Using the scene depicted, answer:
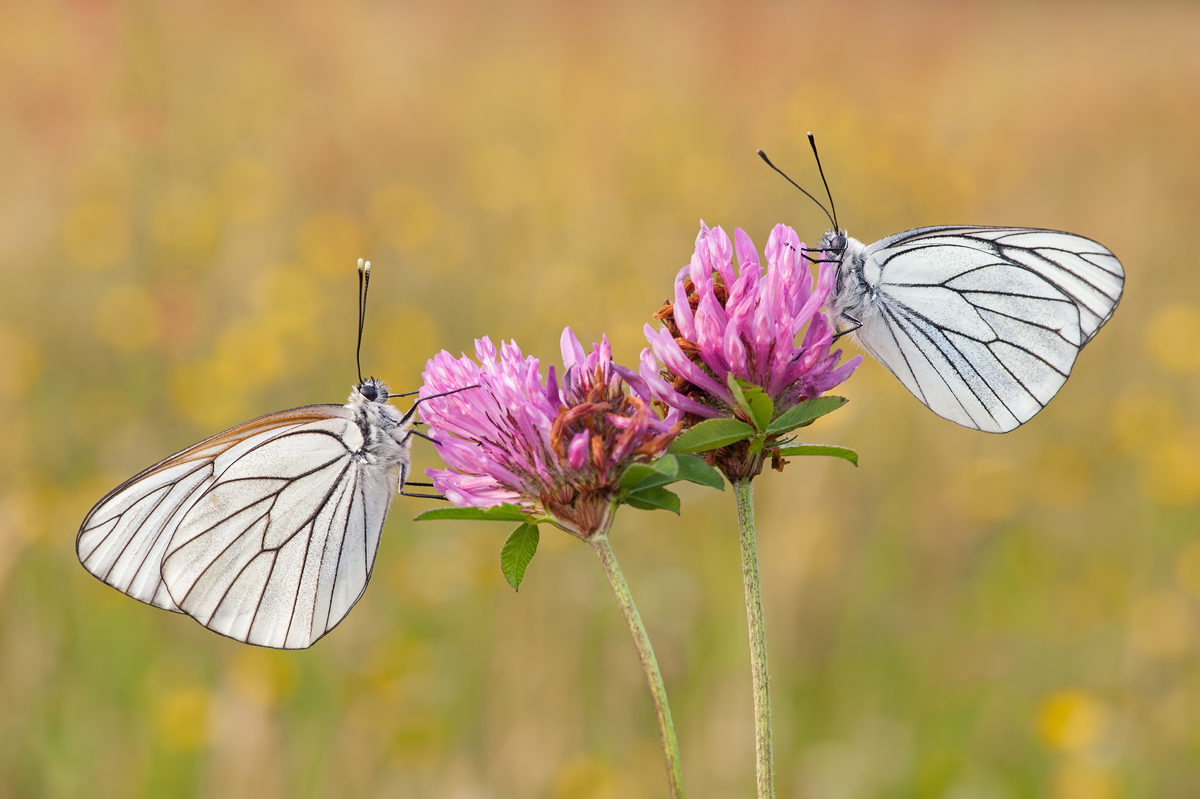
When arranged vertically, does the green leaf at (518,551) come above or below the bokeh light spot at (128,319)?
below

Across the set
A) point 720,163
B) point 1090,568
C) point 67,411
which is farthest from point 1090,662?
point 67,411

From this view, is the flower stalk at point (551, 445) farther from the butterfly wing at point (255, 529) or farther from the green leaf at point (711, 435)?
the butterfly wing at point (255, 529)

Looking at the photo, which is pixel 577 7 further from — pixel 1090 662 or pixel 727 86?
pixel 1090 662

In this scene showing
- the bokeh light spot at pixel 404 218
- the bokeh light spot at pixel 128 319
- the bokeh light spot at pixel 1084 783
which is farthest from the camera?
Result: the bokeh light spot at pixel 404 218

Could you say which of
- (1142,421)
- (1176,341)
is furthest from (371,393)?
(1176,341)

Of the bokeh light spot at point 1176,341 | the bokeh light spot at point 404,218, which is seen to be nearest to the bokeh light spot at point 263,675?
the bokeh light spot at point 404,218

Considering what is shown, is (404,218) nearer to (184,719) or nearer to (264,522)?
(184,719)
